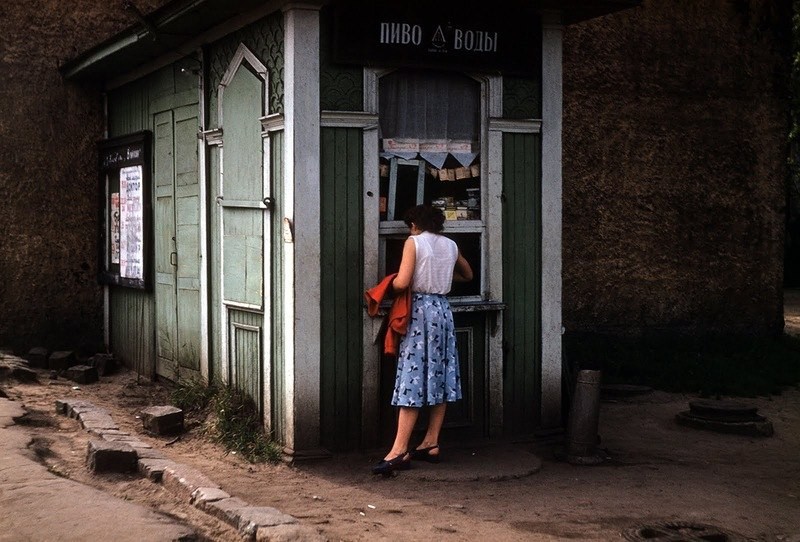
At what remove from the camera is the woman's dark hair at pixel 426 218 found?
7.47 m

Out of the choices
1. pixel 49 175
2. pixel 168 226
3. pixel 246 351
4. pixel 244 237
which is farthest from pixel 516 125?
pixel 49 175

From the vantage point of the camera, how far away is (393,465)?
732 centimetres

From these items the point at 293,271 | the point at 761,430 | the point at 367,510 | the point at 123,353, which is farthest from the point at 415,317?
the point at 123,353

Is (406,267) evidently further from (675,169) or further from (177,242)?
(675,169)

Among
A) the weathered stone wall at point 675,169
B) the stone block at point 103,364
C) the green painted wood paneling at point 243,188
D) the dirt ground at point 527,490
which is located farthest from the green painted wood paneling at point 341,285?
the weathered stone wall at point 675,169

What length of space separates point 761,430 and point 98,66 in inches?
299

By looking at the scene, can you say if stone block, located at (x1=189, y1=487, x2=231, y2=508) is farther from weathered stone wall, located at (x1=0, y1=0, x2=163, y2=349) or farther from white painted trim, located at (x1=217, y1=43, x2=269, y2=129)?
weathered stone wall, located at (x1=0, y1=0, x2=163, y2=349)

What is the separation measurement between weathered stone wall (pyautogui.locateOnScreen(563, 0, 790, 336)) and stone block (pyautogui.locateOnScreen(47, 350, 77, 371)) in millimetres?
5660

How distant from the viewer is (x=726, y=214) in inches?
513

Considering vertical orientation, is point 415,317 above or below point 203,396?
above

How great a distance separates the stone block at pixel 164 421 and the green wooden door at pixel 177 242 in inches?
38.1

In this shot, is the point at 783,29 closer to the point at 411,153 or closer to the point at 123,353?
the point at 411,153

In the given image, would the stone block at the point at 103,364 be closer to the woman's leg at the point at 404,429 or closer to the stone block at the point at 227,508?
the woman's leg at the point at 404,429

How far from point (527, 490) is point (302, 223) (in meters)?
2.43
